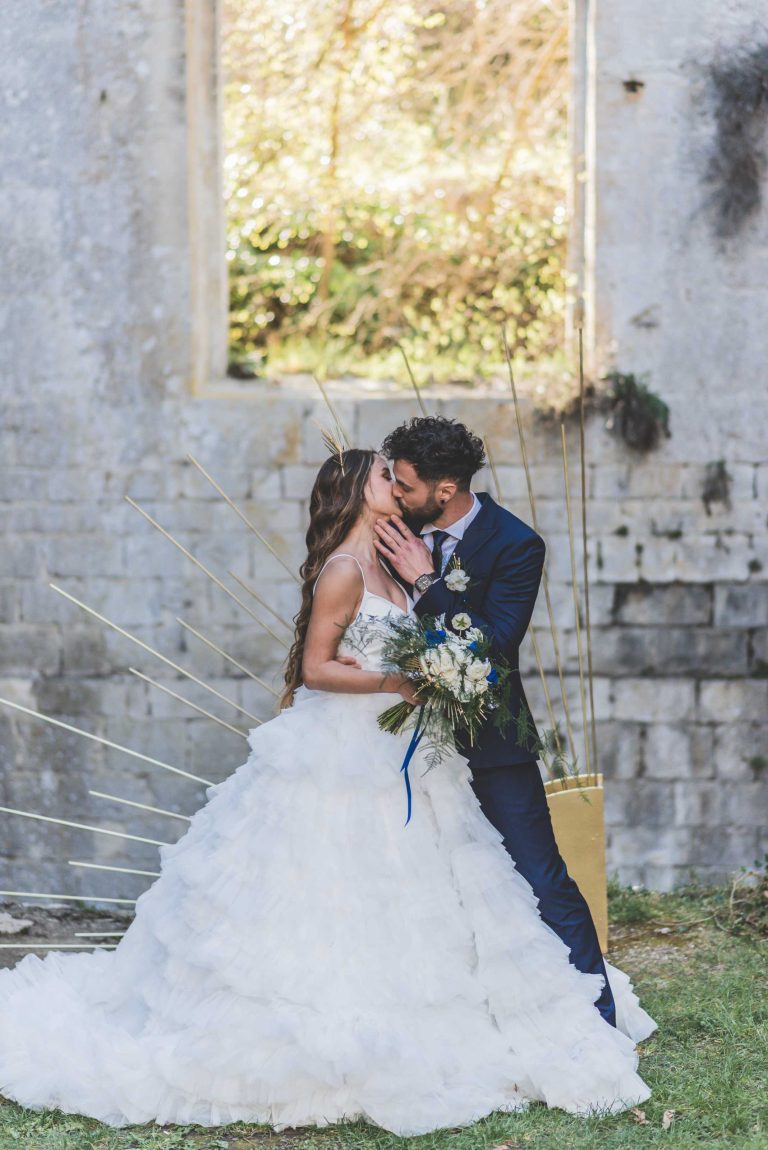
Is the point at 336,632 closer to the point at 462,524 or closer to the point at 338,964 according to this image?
the point at 462,524

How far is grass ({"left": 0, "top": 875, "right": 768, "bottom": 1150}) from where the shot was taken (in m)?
2.83

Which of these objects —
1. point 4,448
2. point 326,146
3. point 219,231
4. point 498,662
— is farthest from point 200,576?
point 326,146

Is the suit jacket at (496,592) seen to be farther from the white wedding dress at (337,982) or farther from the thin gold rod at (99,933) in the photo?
the thin gold rod at (99,933)

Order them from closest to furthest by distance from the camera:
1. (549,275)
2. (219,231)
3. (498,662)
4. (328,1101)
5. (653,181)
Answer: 1. (328,1101)
2. (498,662)
3. (653,181)
4. (219,231)
5. (549,275)

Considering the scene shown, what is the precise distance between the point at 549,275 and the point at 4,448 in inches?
143

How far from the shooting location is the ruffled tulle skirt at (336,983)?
9.45 ft

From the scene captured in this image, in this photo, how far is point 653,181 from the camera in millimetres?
5391

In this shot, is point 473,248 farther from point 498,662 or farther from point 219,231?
point 498,662

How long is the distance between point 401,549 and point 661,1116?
61.8 inches

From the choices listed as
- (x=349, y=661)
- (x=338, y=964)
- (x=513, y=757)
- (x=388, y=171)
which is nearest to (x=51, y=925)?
(x=338, y=964)

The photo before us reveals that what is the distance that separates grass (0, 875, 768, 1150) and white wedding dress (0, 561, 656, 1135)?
48 mm

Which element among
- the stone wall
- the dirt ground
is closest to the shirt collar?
the dirt ground

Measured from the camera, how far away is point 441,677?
289 cm

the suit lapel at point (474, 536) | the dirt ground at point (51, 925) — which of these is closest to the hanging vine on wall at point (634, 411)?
the suit lapel at point (474, 536)
